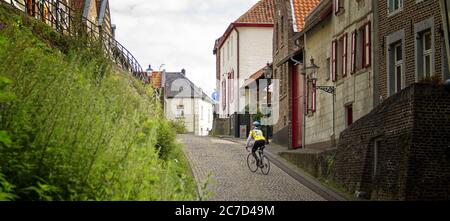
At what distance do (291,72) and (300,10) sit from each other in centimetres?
238

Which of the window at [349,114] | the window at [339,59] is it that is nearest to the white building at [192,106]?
the window at [339,59]

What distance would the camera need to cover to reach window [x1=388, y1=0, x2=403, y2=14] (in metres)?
18.1

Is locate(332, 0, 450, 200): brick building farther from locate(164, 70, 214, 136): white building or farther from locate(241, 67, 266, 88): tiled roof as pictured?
locate(164, 70, 214, 136): white building

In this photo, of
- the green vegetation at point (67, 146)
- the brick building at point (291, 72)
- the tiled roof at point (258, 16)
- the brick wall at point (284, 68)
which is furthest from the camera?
the tiled roof at point (258, 16)

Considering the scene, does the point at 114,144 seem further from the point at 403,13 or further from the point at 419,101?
the point at 403,13

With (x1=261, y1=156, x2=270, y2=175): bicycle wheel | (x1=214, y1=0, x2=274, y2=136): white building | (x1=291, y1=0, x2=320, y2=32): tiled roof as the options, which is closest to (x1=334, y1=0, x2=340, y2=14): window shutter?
(x1=261, y1=156, x2=270, y2=175): bicycle wheel

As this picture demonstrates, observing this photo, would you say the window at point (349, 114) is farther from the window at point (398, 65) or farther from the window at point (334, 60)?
the window at point (398, 65)

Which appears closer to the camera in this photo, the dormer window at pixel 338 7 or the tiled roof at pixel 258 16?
the dormer window at pixel 338 7

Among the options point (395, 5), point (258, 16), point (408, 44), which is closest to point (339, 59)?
point (395, 5)

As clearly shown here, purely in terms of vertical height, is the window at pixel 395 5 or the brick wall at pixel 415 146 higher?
the window at pixel 395 5

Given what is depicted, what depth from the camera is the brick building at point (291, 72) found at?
30556 millimetres

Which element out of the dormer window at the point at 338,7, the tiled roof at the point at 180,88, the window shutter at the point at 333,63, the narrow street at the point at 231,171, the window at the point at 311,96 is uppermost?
the tiled roof at the point at 180,88

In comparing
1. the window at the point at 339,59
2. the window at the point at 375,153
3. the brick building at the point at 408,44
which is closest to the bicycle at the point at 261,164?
the brick building at the point at 408,44

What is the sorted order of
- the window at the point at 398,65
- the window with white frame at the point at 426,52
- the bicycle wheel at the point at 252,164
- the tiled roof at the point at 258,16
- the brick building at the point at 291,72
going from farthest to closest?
the tiled roof at the point at 258,16 < the brick building at the point at 291,72 < the bicycle wheel at the point at 252,164 < the window at the point at 398,65 < the window with white frame at the point at 426,52
